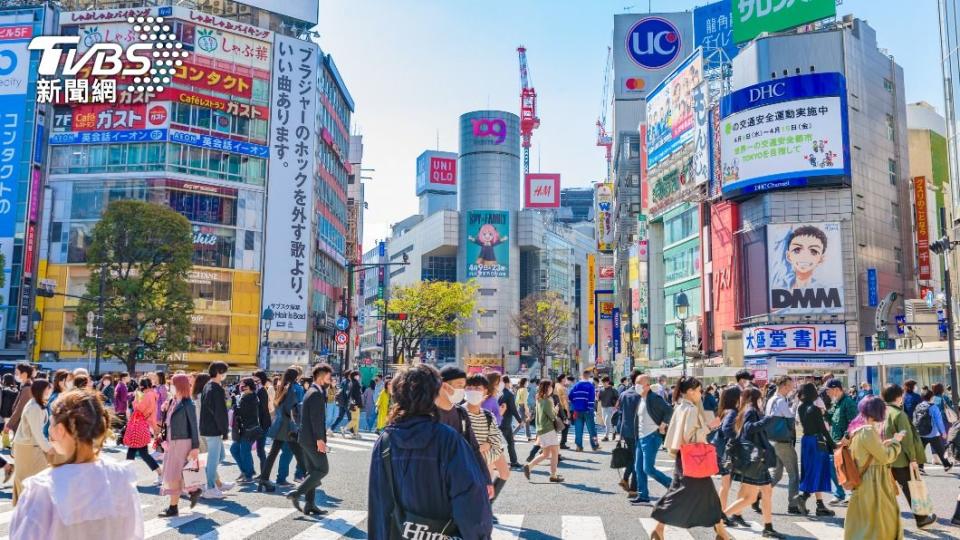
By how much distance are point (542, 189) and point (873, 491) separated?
110763mm

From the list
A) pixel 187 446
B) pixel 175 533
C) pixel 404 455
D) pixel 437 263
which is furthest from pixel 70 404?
pixel 437 263

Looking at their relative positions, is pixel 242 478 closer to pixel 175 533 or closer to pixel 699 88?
pixel 175 533

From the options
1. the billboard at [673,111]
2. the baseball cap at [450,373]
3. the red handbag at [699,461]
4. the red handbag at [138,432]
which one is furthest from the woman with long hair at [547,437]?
the billboard at [673,111]

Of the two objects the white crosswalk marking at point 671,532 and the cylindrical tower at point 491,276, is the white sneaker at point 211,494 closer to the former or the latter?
the white crosswalk marking at point 671,532

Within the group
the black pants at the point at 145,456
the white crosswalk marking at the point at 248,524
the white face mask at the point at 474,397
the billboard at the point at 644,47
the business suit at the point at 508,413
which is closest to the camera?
the white face mask at the point at 474,397

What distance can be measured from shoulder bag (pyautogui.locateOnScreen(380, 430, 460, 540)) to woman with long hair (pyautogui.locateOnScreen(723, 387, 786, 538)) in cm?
565

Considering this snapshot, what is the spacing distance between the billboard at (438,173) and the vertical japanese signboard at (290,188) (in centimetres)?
8830

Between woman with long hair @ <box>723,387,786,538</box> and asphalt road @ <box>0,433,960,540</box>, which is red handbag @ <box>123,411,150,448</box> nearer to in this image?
asphalt road @ <box>0,433,960,540</box>

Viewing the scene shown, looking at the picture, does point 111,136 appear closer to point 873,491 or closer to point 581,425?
point 581,425

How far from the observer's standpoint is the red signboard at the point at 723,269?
47.1 m

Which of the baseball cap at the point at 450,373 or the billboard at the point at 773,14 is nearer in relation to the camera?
the baseball cap at the point at 450,373

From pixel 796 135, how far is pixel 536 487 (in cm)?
3578

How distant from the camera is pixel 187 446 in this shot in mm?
10156

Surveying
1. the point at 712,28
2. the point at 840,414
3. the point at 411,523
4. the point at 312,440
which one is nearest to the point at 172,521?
the point at 312,440
